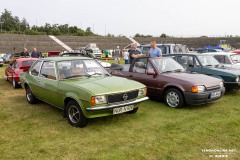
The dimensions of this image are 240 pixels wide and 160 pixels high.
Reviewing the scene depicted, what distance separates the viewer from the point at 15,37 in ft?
143

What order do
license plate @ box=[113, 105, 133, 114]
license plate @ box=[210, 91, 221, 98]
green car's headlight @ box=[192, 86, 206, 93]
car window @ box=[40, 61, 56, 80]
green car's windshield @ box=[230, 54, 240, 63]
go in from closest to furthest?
license plate @ box=[113, 105, 133, 114] < car window @ box=[40, 61, 56, 80] < green car's headlight @ box=[192, 86, 206, 93] < license plate @ box=[210, 91, 221, 98] < green car's windshield @ box=[230, 54, 240, 63]

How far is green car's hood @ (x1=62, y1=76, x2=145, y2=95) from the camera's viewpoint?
4656 mm

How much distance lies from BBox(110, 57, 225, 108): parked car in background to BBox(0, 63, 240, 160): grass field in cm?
34

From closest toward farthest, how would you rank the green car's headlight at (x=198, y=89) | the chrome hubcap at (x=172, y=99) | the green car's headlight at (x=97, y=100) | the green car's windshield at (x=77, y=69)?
the green car's headlight at (x=97, y=100), the green car's windshield at (x=77, y=69), the green car's headlight at (x=198, y=89), the chrome hubcap at (x=172, y=99)

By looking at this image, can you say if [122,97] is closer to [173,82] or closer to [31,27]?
[173,82]

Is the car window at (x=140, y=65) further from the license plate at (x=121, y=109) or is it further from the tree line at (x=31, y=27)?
the tree line at (x=31, y=27)

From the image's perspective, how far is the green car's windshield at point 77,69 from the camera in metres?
5.45

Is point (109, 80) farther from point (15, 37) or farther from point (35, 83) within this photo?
point (15, 37)

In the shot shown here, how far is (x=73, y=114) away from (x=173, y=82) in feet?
9.60

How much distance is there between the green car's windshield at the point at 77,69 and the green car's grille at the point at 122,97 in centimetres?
116

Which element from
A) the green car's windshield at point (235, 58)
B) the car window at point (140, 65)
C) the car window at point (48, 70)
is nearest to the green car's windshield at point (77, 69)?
the car window at point (48, 70)

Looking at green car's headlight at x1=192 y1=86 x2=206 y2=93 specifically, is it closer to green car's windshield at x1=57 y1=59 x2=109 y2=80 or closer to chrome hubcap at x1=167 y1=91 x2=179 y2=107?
chrome hubcap at x1=167 y1=91 x2=179 y2=107

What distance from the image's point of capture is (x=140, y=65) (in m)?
7.29

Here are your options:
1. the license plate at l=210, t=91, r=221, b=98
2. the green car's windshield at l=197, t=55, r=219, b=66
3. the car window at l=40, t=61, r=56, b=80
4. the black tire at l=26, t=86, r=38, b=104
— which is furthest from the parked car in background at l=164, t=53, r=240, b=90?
the black tire at l=26, t=86, r=38, b=104
